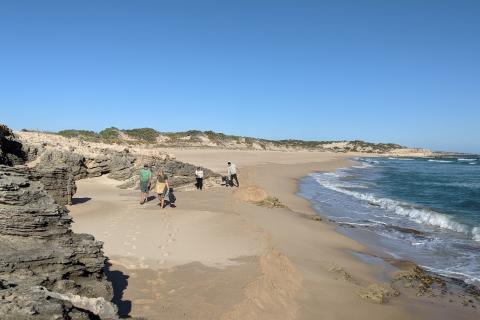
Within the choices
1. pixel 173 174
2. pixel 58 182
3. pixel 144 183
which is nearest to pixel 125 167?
pixel 173 174

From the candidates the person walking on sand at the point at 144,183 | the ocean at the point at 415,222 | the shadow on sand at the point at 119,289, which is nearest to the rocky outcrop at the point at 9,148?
the person walking on sand at the point at 144,183

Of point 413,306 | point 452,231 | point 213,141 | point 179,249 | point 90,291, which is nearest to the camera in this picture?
point 90,291

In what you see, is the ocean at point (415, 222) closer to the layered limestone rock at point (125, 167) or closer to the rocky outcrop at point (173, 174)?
the rocky outcrop at point (173, 174)

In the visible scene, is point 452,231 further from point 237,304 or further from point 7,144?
point 7,144

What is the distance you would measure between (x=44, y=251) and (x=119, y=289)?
1926 mm

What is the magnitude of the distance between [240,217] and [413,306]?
642 cm

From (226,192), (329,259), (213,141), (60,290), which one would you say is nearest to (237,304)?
(60,290)

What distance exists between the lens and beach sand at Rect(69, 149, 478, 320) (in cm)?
704

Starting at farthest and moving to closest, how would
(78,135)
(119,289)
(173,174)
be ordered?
1. (78,135)
2. (173,174)
3. (119,289)

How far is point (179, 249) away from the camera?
993 centimetres

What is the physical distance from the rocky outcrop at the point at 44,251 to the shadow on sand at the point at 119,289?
642 millimetres

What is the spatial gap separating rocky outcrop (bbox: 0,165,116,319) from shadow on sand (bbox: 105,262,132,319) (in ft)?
2.11

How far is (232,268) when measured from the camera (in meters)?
8.76

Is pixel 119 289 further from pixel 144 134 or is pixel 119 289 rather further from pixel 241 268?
pixel 144 134
